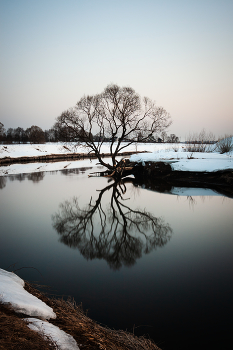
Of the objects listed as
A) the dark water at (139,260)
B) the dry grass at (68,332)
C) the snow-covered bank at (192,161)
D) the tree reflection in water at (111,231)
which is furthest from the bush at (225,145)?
the dry grass at (68,332)

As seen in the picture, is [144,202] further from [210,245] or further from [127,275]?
[127,275]

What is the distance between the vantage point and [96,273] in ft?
15.4

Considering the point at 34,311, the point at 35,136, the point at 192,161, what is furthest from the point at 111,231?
the point at 35,136

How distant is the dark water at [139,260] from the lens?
11.1 ft

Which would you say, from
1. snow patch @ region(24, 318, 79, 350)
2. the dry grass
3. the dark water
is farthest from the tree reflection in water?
snow patch @ region(24, 318, 79, 350)

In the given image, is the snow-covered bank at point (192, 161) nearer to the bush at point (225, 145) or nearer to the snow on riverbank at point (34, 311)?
the bush at point (225, 145)

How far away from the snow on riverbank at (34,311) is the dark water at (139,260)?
1.14m

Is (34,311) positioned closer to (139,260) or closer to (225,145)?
(139,260)

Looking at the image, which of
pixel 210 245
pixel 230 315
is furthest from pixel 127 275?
pixel 210 245

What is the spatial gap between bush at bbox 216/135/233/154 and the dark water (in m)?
13.2

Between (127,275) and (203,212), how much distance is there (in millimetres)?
5315

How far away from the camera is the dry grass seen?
1983 mm

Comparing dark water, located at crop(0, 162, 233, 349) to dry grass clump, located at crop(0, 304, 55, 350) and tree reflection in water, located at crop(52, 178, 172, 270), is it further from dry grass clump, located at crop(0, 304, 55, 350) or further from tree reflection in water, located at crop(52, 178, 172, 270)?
dry grass clump, located at crop(0, 304, 55, 350)

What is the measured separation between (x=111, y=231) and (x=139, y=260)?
6.41ft
